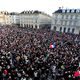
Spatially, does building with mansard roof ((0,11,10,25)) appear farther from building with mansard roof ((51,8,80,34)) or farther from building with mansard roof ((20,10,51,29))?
building with mansard roof ((51,8,80,34))

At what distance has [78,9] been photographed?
61.1 m

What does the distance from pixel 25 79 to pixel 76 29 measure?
48829 mm

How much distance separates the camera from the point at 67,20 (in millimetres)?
63156

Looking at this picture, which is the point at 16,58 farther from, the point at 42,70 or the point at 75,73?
the point at 75,73

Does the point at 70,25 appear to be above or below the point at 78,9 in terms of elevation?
below

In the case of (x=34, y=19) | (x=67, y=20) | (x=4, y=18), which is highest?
(x=67, y=20)

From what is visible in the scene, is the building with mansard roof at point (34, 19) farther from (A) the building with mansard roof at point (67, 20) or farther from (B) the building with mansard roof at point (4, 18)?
(B) the building with mansard roof at point (4, 18)

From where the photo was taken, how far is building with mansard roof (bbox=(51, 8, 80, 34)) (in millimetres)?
59938

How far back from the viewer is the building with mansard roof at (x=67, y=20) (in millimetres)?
59938

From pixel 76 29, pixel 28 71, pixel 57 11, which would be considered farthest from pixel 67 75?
pixel 57 11

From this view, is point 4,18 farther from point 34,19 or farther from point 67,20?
point 67,20

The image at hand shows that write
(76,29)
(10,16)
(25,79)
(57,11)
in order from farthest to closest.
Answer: (10,16), (57,11), (76,29), (25,79)

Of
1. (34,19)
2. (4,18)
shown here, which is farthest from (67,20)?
(4,18)

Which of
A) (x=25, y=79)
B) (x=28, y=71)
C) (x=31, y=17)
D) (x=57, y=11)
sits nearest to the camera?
(x=25, y=79)
